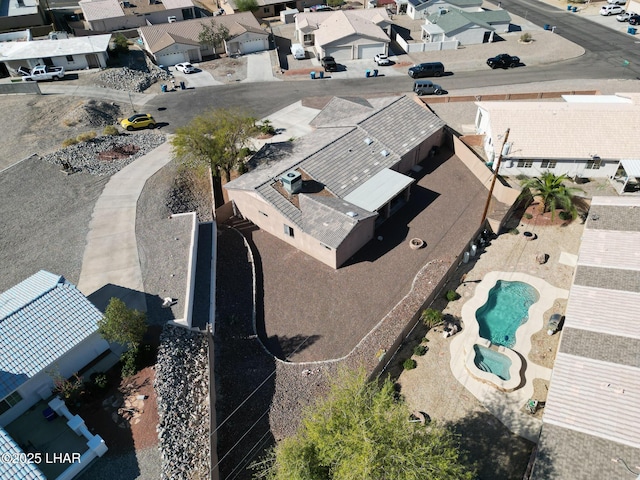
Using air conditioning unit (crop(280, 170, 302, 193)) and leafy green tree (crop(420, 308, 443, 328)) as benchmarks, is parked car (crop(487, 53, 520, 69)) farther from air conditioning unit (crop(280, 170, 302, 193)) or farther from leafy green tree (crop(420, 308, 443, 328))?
leafy green tree (crop(420, 308, 443, 328))


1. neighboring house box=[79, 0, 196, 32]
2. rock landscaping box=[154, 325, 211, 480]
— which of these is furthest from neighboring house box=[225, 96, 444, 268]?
neighboring house box=[79, 0, 196, 32]

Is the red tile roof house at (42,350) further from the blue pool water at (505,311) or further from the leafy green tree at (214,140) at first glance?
the blue pool water at (505,311)

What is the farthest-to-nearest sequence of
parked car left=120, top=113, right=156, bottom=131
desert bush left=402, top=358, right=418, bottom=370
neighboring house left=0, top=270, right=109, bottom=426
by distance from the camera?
parked car left=120, top=113, right=156, bottom=131 < desert bush left=402, top=358, right=418, bottom=370 < neighboring house left=0, top=270, right=109, bottom=426

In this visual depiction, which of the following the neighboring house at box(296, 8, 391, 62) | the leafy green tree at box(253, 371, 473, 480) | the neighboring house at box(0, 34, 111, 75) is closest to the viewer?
the leafy green tree at box(253, 371, 473, 480)

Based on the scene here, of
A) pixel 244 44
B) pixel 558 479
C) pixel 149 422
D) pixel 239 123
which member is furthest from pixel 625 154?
pixel 244 44

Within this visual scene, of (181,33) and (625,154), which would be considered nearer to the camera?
(625,154)

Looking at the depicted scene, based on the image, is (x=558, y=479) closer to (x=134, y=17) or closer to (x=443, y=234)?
(x=443, y=234)
